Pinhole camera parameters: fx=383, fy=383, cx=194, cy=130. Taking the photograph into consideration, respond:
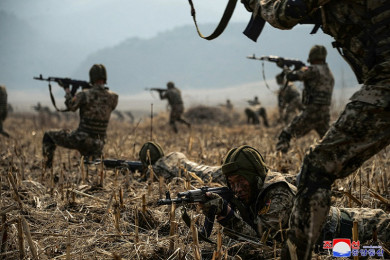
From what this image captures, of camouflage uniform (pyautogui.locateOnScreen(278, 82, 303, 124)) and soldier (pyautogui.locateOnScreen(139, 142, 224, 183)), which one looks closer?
soldier (pyautogui.locateOnScreen(139, 142, 224, 183))

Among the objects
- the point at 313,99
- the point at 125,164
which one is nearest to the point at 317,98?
the point at 313,99

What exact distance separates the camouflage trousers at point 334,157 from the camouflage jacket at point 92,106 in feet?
14.4

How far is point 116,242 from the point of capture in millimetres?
2686

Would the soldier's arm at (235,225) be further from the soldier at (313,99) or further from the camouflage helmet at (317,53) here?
the camouflage helmet at (317,53)

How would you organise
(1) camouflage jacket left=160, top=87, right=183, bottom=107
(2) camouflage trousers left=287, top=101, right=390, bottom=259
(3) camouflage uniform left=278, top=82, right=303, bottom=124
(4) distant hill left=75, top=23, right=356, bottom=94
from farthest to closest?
(4) distant hill left=75, top=23, right=356, bottom=94, (1) camouflage jacket left=160, top=87, right=183, bottom=107, (3) camouflage uniform left=278, top=82, right=303, bottom=124, (2) camouflage trousers left=287, top=101, right=390, bottom=259

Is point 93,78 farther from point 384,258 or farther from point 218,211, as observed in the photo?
point 384,258

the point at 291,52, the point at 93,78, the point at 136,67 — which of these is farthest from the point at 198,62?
the point at 93,78

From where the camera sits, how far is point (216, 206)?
2443 mm

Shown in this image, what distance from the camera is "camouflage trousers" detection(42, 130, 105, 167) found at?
564cm

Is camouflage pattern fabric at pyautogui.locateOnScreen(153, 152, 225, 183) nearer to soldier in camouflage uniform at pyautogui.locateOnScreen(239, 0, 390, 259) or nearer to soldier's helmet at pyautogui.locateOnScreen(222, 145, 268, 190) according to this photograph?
soldier's helmet at pyautogui.locateOnScreen(222, 145, 268, 190)

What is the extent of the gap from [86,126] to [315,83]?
12.3 ft

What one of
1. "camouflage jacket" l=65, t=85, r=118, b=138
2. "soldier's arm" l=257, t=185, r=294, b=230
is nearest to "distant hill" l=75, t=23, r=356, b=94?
"camouflage jacket" l=65, t=85, r=118, b=138

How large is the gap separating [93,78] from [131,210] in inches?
119

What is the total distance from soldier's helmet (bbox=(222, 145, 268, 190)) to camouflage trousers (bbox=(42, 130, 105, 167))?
130 inches
